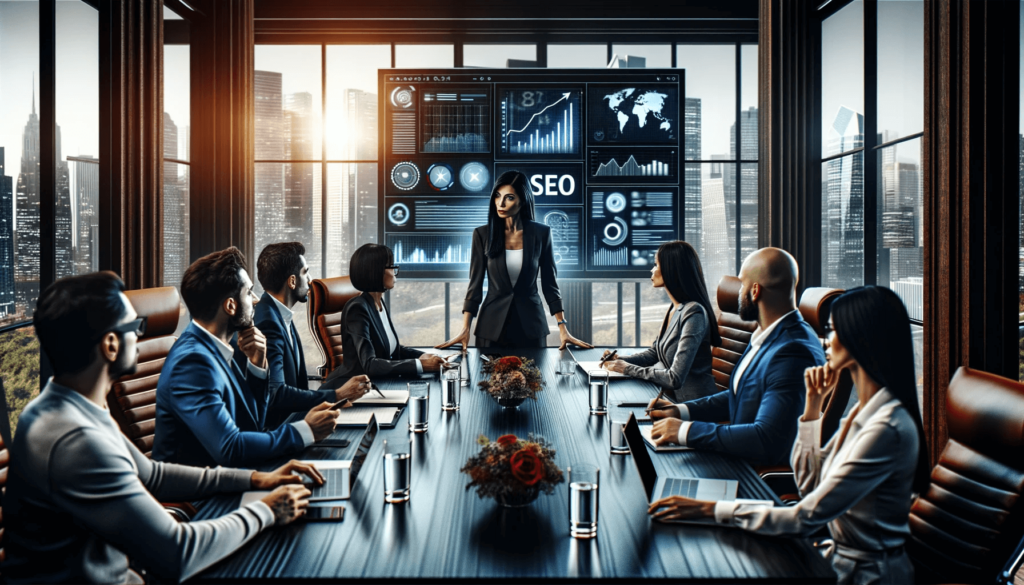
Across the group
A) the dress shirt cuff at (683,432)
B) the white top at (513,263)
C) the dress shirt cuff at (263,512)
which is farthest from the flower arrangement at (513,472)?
the white top at (513,263)

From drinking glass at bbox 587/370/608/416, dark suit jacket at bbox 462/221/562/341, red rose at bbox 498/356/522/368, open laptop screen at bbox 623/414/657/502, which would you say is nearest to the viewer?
open laptop screen at bbox 623/414/657/502

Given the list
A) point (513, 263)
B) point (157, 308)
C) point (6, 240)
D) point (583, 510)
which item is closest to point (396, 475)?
point (583, 510)

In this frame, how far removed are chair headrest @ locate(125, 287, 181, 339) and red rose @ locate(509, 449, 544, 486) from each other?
1.75m

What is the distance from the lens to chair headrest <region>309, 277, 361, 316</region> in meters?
3.79

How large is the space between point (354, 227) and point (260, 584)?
16.2 feet

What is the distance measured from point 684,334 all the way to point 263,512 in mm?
1966

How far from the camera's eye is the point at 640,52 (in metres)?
5.55

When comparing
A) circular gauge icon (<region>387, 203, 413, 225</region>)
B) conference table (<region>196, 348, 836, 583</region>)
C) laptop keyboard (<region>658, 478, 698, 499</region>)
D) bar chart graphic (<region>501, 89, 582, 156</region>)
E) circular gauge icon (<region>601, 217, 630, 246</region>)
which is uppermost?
bar chart graphic (<region>501, 89, 582, 156</region>)

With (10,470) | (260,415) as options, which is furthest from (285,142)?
(10,470)

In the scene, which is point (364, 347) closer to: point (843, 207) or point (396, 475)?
point (396, 475)

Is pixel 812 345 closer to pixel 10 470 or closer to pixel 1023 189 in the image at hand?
pixel 1023 189

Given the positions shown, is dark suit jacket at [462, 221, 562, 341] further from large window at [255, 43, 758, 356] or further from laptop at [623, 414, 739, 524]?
laptop at [623, 414, 739, 524]

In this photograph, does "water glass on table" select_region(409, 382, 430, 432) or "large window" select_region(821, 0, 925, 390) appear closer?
"water glass on table" select_region(409, 382, 430, 432)

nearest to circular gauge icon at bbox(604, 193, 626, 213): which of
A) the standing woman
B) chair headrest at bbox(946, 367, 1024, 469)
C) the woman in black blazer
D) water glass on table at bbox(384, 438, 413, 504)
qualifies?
the standing woman
